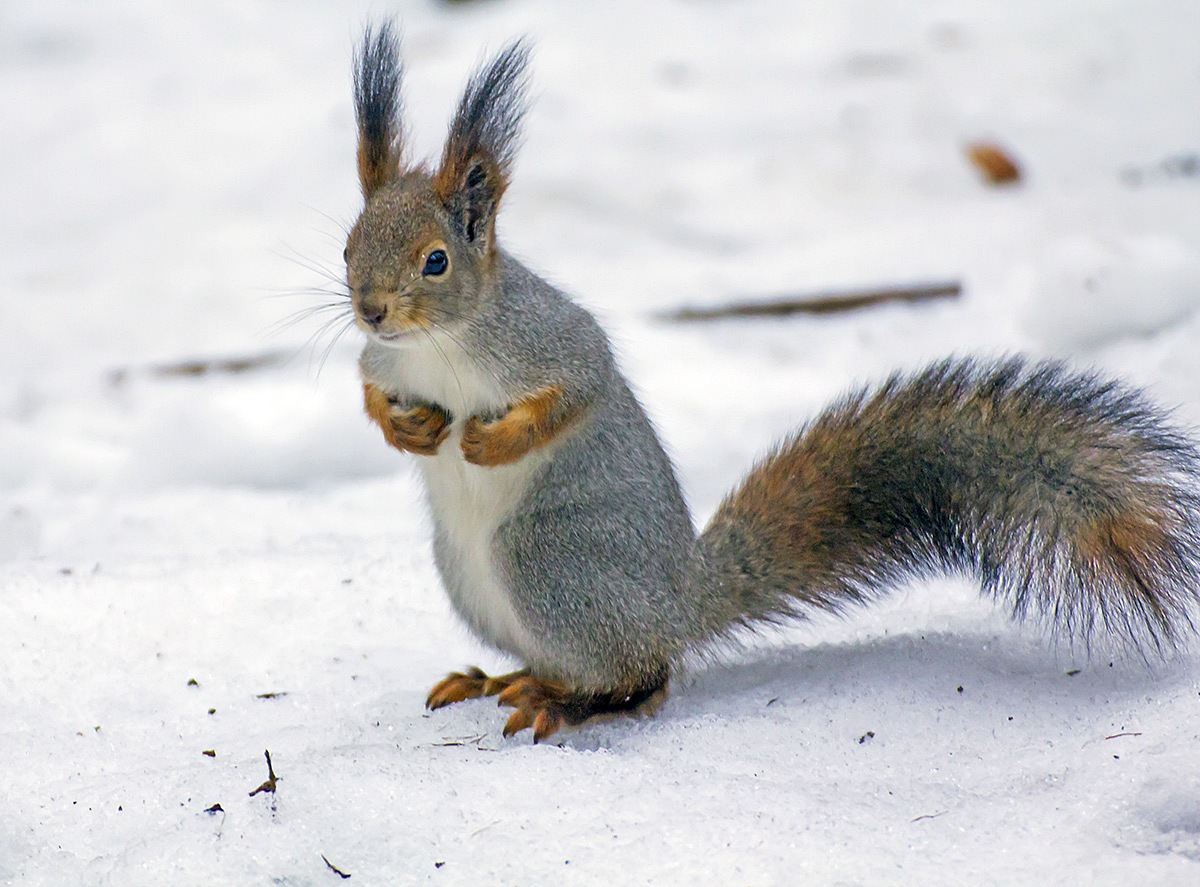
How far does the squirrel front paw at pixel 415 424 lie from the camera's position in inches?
76.4

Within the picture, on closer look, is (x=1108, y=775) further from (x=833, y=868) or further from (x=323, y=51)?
(x=323, y=51)

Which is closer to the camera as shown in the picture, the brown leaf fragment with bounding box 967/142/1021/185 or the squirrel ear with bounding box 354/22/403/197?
the squirrel ear with bounding box 354/22/403/197

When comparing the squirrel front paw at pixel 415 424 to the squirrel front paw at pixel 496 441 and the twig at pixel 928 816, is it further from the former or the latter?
the twig at pixel 928 816

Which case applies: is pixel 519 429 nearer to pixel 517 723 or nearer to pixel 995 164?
pixel 517 723

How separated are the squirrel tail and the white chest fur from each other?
0.93ft

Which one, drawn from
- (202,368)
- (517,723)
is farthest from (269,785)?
(202,368)

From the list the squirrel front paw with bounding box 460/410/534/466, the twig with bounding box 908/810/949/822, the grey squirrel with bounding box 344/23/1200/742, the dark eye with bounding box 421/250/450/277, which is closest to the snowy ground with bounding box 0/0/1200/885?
the twig with bounding box 908/810/949/822

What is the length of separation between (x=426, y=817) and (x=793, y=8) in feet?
17.0

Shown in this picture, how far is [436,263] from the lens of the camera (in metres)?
1.93

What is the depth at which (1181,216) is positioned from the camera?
4.07 metres

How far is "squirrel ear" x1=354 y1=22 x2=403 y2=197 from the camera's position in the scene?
78.4 inches

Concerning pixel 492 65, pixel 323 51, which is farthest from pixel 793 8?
pixel 492 65

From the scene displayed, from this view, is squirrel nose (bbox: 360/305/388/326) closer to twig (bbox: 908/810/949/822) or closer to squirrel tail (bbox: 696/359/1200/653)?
squirrel tail (bbox: 696/359/1200/653)

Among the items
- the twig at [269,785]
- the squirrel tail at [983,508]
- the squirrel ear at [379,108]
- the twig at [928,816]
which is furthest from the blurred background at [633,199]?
the twig at [269,785]
